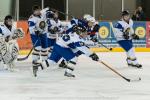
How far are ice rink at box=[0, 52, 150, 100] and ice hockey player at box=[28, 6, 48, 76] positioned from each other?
0.37 metres

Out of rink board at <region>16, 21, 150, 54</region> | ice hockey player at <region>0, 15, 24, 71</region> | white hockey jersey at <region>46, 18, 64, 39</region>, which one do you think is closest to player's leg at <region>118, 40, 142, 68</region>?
white hockey jersey at <region>46, 18, 64, 39</region>

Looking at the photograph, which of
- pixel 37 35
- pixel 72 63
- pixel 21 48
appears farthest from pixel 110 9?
pixel 72 63

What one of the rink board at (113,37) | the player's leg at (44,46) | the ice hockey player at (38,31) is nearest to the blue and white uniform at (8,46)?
the ice hockey player at (38,31)

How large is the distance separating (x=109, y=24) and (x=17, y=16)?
10.2 feet

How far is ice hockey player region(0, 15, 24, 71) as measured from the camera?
9.44 metres

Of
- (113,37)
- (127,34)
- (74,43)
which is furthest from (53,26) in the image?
(113,37)

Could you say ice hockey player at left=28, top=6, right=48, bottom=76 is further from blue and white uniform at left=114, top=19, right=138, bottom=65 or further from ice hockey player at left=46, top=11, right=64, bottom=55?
blue and white uniform at left=114, top=19, right=138, bottom=65

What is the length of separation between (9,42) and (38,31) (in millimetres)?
730

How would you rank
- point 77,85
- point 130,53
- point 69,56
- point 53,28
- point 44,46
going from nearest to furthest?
point 77,85 < point 69,56 < point 53,28 < point 44,46 < point 130,53

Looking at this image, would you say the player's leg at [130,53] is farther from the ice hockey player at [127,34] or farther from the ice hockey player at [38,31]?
the ice hockey player at [38,31]

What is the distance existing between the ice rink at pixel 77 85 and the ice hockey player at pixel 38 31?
0.37 metres

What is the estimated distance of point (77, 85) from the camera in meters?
7.91

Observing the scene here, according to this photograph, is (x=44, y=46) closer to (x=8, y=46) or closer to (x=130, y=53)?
(x=8, y=46)

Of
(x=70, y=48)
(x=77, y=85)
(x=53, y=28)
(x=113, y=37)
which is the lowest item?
(x=77, y=85)
